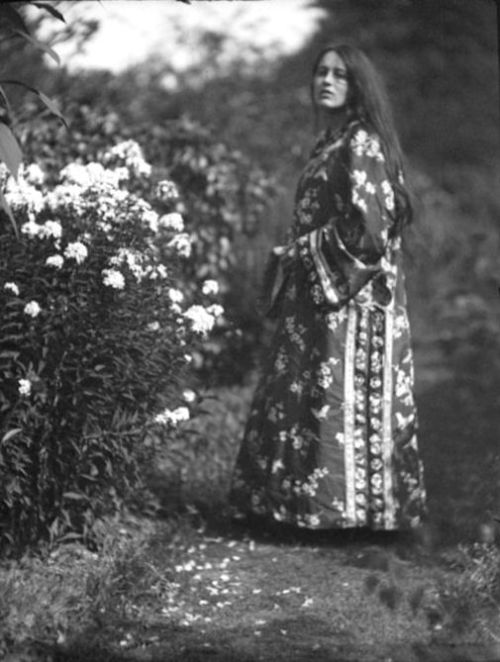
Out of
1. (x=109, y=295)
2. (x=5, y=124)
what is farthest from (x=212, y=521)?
(x=5, y=124)

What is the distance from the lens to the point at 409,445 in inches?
195

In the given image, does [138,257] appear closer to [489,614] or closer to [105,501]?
[105,501]

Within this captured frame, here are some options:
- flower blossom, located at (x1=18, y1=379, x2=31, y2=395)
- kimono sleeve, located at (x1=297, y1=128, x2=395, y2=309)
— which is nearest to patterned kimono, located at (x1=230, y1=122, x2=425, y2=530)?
kimono sleeve, located at (x1=297, y1=128, x2=395, y2=309)

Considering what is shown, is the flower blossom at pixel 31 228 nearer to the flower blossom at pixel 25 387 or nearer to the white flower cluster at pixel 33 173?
the white flower cluster at pixel 33 173

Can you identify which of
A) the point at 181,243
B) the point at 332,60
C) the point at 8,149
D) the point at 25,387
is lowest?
the point at 25,387

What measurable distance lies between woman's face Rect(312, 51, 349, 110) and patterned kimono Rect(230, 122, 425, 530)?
0.13 metres

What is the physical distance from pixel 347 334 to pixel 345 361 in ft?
0.37

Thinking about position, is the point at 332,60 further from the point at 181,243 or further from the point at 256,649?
the point at 256,649

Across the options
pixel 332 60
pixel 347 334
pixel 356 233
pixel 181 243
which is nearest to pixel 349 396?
pixel 347 334

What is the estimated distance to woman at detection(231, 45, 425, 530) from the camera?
4.80 meters

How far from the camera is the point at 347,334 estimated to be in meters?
4.85

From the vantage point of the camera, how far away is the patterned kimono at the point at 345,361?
4.79m

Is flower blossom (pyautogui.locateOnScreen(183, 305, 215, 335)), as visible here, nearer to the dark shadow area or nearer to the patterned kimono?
the patterned kimono

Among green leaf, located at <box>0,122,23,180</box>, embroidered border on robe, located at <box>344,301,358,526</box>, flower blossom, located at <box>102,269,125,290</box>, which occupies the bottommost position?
embroidered border on robe, located at <box>344,301,358,526</box>
